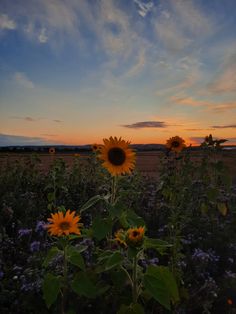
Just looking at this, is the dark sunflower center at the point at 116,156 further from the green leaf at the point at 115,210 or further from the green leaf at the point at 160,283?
the green leaf at the point at 160,283

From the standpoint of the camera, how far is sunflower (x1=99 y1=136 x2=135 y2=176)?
311cm

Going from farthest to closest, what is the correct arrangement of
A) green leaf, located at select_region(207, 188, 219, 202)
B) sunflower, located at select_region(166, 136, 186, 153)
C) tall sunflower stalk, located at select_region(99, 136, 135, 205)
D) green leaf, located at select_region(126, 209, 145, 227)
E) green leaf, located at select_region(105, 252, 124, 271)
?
sunflower, located at select_region(166, 136, 186, 153) < green leaf, located at select_region(207, 188, 219, 202) < tall sunflower stalk, located at select_region(99, 136, 135, 205) < green leaf, located at select_region(126, 209, 145, 227) < green leaf, located at select_region(105, 252, 124, 271)

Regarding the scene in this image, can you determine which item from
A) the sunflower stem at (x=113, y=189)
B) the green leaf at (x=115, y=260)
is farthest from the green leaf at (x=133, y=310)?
the sunflower stem at (x=113, y=189)

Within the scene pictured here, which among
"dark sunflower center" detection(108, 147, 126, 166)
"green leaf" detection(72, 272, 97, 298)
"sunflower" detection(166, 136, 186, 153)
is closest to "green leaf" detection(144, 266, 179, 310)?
"green leaf" detection(72, 272, 97, 298)

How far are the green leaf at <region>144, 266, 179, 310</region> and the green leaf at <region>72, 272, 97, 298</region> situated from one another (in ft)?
1.20

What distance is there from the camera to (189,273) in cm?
388

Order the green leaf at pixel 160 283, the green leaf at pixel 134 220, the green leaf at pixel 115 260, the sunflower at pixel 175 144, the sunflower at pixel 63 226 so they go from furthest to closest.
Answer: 1. the sunflower at pixel 175 144
2. the green leaf at pixel 134 220
3. the sunflower at pixel 63 226
4. the green leaf at pixel 115 260
5. the green leaf at pixel 160 283

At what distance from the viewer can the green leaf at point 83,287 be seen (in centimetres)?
233

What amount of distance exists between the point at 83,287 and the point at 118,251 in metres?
0.32

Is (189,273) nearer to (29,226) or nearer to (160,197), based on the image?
(29,226)

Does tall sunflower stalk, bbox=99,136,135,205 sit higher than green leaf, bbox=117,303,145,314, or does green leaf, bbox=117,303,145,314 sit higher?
tall sunflower stalk, bbox=99,136,135,205

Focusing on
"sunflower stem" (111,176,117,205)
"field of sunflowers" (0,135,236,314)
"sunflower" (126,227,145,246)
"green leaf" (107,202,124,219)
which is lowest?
"field of sunflowers" (0,135,236,314)

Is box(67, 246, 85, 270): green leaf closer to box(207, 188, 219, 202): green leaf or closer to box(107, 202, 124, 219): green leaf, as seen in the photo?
box(107, 202, 124, 219): green leaf

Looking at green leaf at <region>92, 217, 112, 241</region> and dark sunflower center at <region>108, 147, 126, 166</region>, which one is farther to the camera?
dark sunflower center at <region>108, 147, 126, 166</region>
